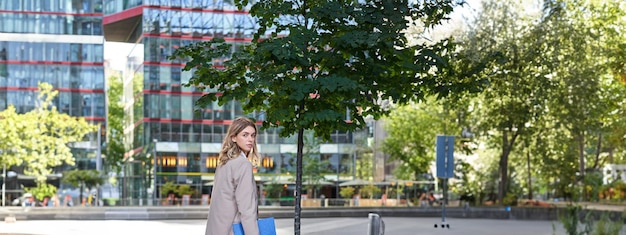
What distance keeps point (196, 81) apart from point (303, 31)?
67.5 inches

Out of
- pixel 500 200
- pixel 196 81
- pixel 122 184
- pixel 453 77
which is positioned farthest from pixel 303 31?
pixel 122 184

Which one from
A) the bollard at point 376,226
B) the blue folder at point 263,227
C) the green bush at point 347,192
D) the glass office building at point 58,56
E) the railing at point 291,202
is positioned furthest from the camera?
the glass office building at point 58,56

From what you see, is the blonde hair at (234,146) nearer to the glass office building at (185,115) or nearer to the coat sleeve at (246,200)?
the coat sleeve at (246,200)

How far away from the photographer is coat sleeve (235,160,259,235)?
8.50 meters

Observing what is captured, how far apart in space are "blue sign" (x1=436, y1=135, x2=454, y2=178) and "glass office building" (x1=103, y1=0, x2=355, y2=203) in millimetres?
40049

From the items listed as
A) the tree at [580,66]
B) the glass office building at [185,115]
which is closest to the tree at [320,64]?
the tree at [580,66]

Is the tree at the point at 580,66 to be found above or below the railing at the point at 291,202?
above

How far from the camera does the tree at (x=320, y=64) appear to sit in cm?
1519

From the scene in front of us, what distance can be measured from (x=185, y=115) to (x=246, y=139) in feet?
239

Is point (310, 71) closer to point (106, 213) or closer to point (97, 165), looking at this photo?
point (106, 213)

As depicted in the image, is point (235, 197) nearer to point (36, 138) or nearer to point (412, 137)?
point (36, 138)

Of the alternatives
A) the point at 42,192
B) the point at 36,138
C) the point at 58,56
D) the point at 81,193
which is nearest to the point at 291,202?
the point at 36,138

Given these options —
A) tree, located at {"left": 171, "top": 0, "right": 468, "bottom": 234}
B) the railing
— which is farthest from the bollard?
the railing

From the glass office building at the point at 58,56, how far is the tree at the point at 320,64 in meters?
66.5
